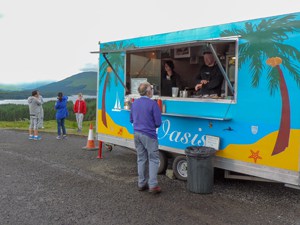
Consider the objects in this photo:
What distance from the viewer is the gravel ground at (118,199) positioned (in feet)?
14.6

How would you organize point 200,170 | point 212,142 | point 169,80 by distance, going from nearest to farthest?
point 200,170, point 212,142, point 169,80

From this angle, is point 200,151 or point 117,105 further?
point 117,105

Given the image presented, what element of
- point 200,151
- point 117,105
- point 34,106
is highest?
point 117,105

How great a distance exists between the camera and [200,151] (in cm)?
543

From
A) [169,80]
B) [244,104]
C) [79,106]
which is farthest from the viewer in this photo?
[79,106]

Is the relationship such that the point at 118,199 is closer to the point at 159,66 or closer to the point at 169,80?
the point at 169,80

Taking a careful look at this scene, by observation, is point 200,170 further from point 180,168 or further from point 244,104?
point 244,104

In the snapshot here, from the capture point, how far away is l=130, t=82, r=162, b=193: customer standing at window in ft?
17.9

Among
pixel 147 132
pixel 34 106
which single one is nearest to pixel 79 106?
pixel 34 106

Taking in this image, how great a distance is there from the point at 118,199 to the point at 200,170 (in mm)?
1355

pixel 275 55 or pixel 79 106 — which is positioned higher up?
pixel 275 55

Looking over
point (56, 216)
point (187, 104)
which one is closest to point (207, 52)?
point (187, 104)

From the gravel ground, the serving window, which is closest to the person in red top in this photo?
the gravel ground

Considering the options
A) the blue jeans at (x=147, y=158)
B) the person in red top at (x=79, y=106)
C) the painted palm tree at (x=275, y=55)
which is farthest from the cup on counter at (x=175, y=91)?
the person in red top at (x=79, y=106)
